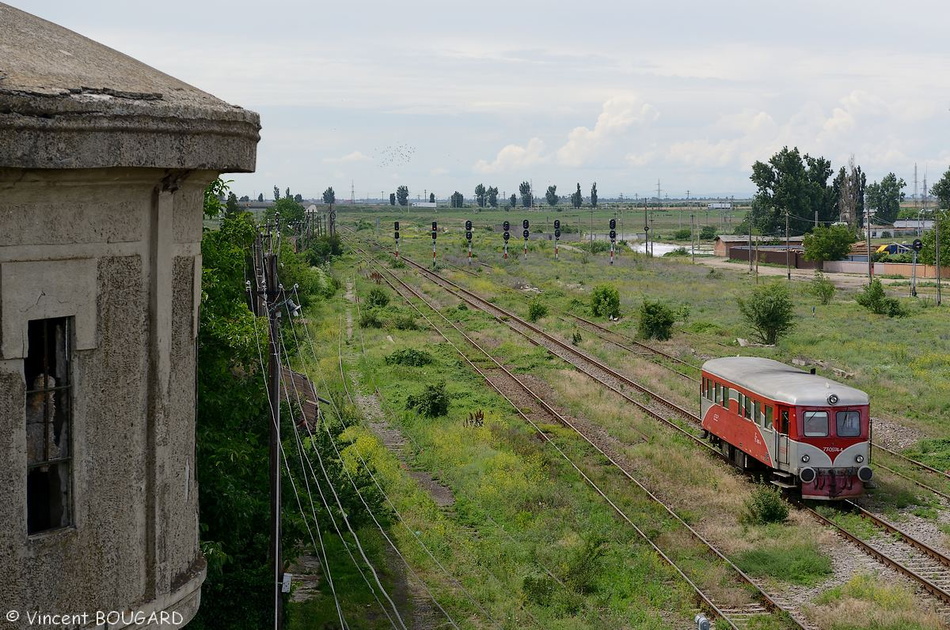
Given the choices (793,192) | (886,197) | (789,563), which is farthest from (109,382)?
(886,197)

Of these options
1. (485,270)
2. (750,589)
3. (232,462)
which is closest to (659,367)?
(750,589)

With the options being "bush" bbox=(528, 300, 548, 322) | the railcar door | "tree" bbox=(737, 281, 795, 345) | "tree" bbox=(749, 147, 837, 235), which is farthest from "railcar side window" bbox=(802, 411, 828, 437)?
"tree" bbox=(749, 147, 837, 235)

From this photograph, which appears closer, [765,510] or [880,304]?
[765,510]

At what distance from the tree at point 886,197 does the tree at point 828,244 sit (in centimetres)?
10227

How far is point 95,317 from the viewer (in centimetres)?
448

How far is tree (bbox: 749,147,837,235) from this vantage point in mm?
116938

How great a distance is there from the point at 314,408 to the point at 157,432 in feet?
54.5

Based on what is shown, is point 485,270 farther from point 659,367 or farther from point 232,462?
point 232,462

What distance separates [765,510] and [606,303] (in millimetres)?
28964

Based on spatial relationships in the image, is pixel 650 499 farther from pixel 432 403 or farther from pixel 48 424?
pixel 48 424

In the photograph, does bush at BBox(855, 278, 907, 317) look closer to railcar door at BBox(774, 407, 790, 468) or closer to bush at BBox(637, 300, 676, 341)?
bush at BBox(637, 300, 676, 341)

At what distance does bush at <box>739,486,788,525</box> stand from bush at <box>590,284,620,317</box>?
28.0 metres

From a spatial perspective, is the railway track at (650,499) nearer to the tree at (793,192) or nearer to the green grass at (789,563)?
the green grass at (789,563)

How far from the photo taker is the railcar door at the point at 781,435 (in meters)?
18.6
